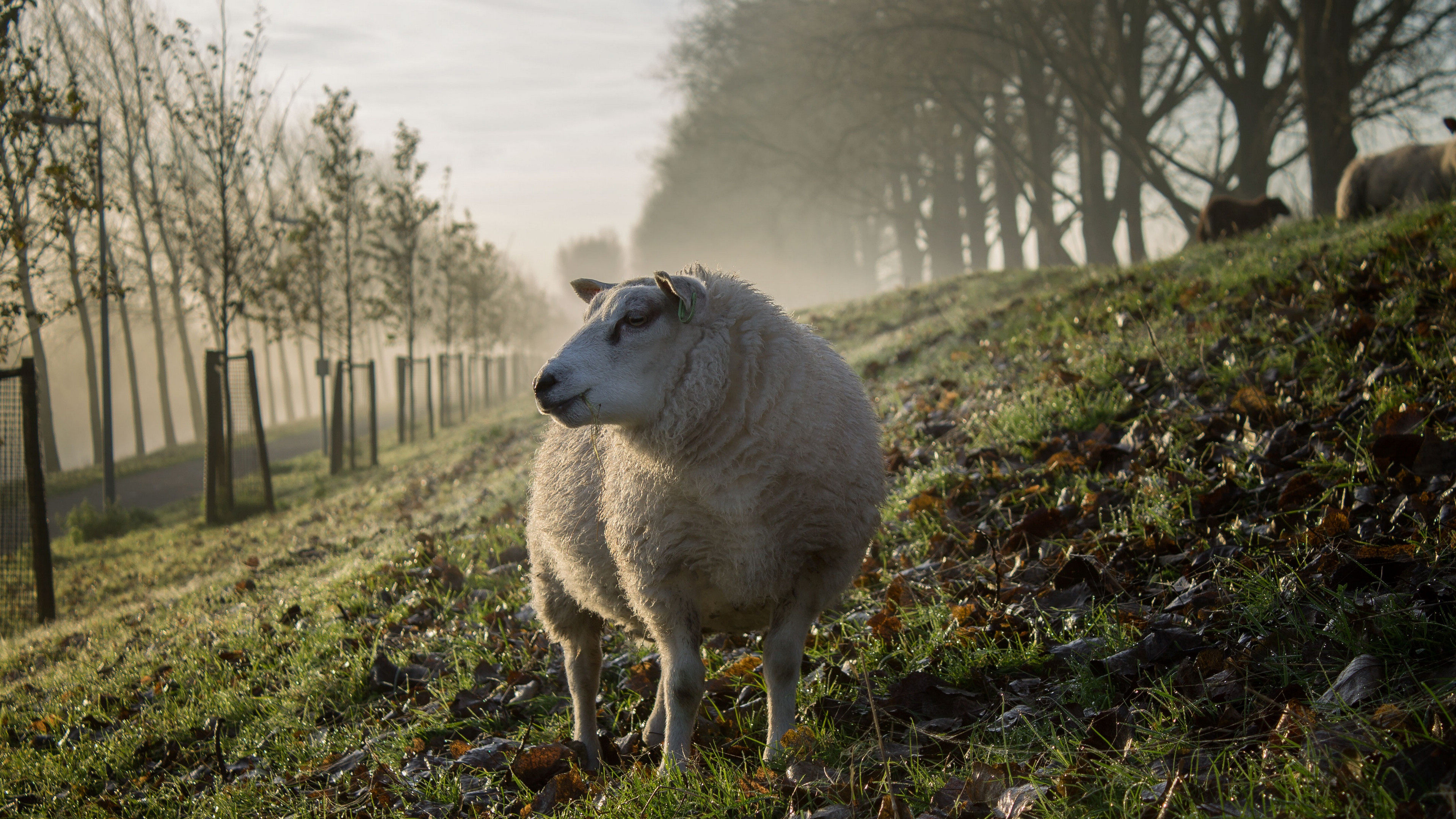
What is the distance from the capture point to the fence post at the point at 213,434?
12.7 meters

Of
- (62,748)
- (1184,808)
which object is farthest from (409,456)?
(1184,808)

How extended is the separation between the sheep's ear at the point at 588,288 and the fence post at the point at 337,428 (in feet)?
53.1

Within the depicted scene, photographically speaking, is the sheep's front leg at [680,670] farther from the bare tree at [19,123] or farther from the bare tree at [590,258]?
the bare tree at [590,258]

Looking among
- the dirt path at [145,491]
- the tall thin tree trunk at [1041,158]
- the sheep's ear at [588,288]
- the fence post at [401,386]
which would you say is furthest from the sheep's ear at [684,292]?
the fence post at [401,386]

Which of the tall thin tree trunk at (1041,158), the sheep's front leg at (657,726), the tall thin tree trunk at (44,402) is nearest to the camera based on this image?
the sheep's front leg at (657,726)

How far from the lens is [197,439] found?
3064 centimetres

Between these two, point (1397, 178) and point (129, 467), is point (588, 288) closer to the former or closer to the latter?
point (1397, 178)

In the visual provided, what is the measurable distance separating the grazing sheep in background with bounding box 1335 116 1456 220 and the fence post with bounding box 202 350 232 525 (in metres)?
15.7

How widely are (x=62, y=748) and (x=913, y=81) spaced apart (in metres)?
19.6

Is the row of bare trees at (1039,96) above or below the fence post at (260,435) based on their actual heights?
above

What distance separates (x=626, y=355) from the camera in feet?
9.74

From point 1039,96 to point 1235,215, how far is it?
27.2ft

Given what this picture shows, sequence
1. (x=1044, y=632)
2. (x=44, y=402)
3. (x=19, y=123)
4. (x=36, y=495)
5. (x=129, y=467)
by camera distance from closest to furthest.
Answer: (x=1044, y=632) < (x=19, y=123) < (x=36, y=495) < (x=44, y=402) < (x=129, y=467)

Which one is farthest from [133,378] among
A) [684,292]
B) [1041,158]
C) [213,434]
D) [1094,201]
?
[684,292]
